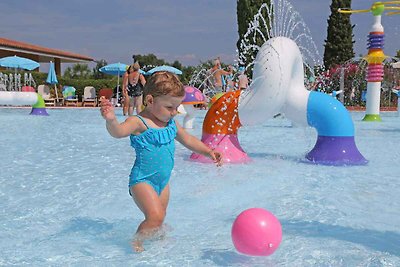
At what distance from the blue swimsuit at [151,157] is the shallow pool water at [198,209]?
0.38m

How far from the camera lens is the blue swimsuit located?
2.87 m

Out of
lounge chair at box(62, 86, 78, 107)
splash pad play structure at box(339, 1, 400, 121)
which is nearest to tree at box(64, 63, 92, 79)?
lounge chair at box(62, 86, 78, 107)

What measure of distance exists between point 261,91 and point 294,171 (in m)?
0.99

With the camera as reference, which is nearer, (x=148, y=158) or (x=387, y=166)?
(x=148, y=158)

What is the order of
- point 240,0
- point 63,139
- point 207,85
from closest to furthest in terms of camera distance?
1. point 63,139
2. point 207,85
3. point 240,0

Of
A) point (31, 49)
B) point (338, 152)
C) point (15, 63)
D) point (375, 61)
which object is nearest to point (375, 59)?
point (375, 61)

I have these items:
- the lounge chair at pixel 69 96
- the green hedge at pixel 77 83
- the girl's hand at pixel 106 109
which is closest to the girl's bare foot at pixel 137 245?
the girl's hand at pixel 106 109

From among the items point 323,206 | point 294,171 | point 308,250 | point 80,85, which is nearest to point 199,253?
point 308,250

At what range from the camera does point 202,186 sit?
178 inches

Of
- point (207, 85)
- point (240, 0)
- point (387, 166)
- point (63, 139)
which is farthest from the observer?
point (240, 0)

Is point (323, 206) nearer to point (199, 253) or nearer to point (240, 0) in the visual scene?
point (199, 253)

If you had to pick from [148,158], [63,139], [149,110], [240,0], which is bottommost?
[63,139]

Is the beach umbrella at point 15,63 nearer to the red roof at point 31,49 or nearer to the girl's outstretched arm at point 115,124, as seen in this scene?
the red roof at point 31,49

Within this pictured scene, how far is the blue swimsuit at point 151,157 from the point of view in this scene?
287cm
